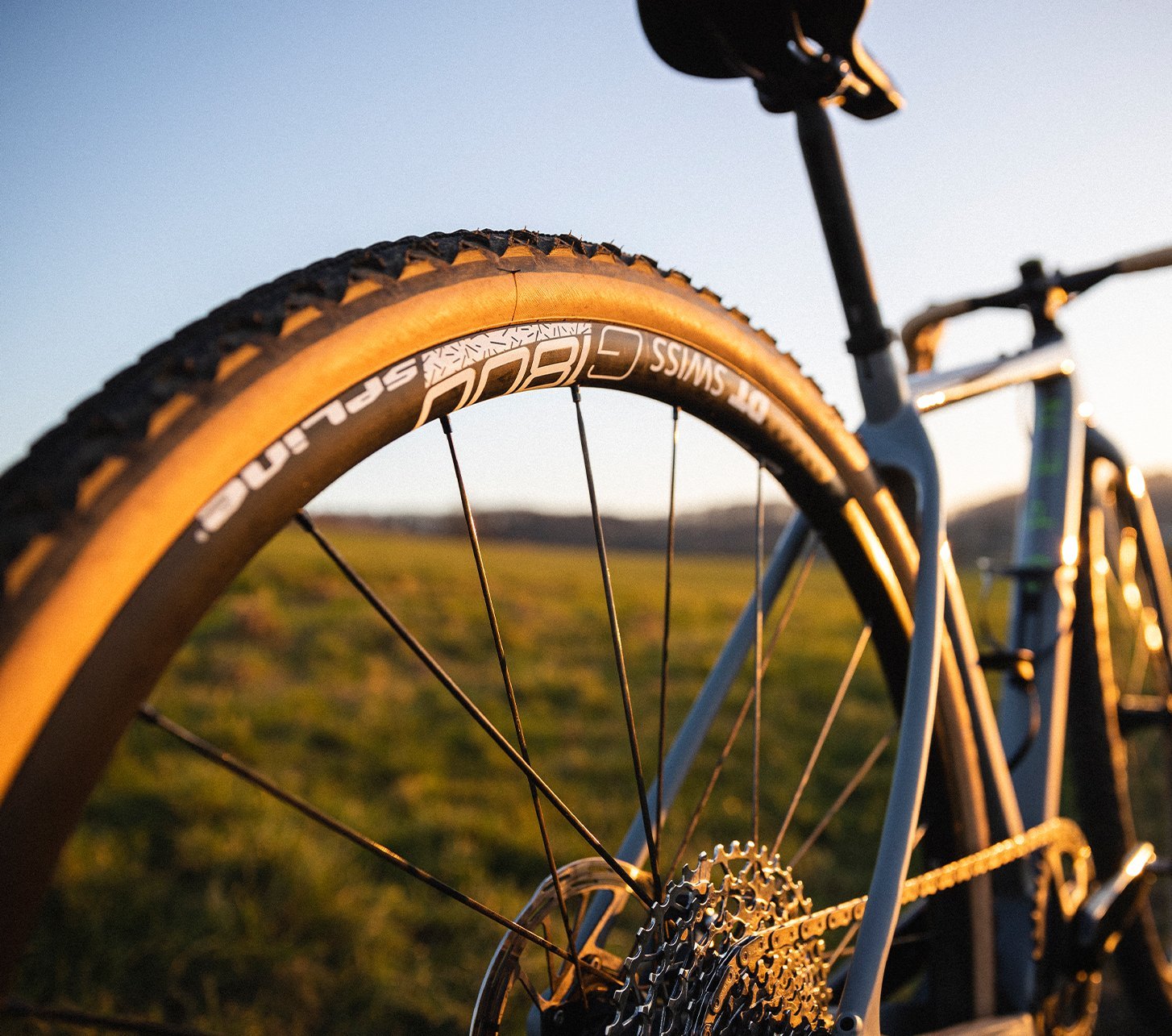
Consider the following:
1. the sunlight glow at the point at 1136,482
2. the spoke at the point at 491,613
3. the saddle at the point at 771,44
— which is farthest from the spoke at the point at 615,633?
the sunlight glow at the point at 1136,482

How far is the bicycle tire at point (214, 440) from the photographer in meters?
0.53

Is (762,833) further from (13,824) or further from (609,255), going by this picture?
(13,824)

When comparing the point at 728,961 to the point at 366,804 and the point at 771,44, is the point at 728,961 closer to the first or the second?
the point at 771,44

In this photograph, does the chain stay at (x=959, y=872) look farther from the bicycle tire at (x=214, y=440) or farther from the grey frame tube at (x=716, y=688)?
the bicycle tire at (x=214, y=440)

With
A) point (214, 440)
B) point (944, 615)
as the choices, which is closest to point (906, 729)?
point (944, 615)

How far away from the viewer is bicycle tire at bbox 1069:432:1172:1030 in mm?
2061

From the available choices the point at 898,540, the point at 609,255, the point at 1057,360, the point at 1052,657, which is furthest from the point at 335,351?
the point at 1057,360

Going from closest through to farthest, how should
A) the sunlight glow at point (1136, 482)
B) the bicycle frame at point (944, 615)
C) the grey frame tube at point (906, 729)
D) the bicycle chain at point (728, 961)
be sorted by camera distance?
the bicycle chain at point (728, 961) → the grey frame tube at point (906, 729) → the bicycle frame at point (944, 615) → the sunlight glow at point (1136, 482)

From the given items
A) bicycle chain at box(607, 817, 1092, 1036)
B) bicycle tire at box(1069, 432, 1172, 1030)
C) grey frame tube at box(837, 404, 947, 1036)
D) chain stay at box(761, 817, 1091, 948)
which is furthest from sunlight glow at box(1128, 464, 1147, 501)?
bicycle chain at box(607, 817, 1092, 1036)

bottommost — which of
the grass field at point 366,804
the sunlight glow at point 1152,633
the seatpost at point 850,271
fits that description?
the grass field at point 366,804

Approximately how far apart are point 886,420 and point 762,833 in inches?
85.3

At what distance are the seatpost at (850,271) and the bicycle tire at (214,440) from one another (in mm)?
521

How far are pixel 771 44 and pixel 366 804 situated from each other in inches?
99.9

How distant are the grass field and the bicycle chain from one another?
1.85ft
